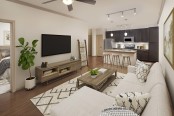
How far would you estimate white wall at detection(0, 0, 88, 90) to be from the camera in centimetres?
306

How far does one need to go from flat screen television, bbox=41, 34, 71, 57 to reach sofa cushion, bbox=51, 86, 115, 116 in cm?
270

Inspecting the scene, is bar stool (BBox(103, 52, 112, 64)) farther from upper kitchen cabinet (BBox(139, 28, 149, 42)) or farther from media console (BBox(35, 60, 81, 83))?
upper kitchen cabinet (BBox(139, 28, 149, 42))

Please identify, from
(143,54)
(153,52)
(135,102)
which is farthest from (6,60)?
(153,52)

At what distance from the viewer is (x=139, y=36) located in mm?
→ 8000

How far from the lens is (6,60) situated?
4230 mm

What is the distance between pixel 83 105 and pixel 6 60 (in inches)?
160

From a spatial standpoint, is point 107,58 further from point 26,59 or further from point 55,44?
point 26,59

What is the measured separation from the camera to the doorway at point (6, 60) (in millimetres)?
3104

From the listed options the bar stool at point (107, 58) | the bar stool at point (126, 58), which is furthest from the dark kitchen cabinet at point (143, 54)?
the bar stool at point (107, 58)

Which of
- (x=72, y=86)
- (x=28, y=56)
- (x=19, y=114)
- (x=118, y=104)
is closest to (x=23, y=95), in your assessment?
(x=19, y=114)

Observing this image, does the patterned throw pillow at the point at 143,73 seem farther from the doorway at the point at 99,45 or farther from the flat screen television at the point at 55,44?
the doorway at the point at 99,45

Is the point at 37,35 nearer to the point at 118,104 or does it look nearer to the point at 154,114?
the point at 118,104

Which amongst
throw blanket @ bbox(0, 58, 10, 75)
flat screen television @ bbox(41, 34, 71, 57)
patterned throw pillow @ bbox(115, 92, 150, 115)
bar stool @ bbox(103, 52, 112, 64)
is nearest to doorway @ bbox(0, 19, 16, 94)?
throw blanket @ bbox(0, 58, 10, 75)

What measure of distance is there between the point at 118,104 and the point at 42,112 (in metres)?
1.70
